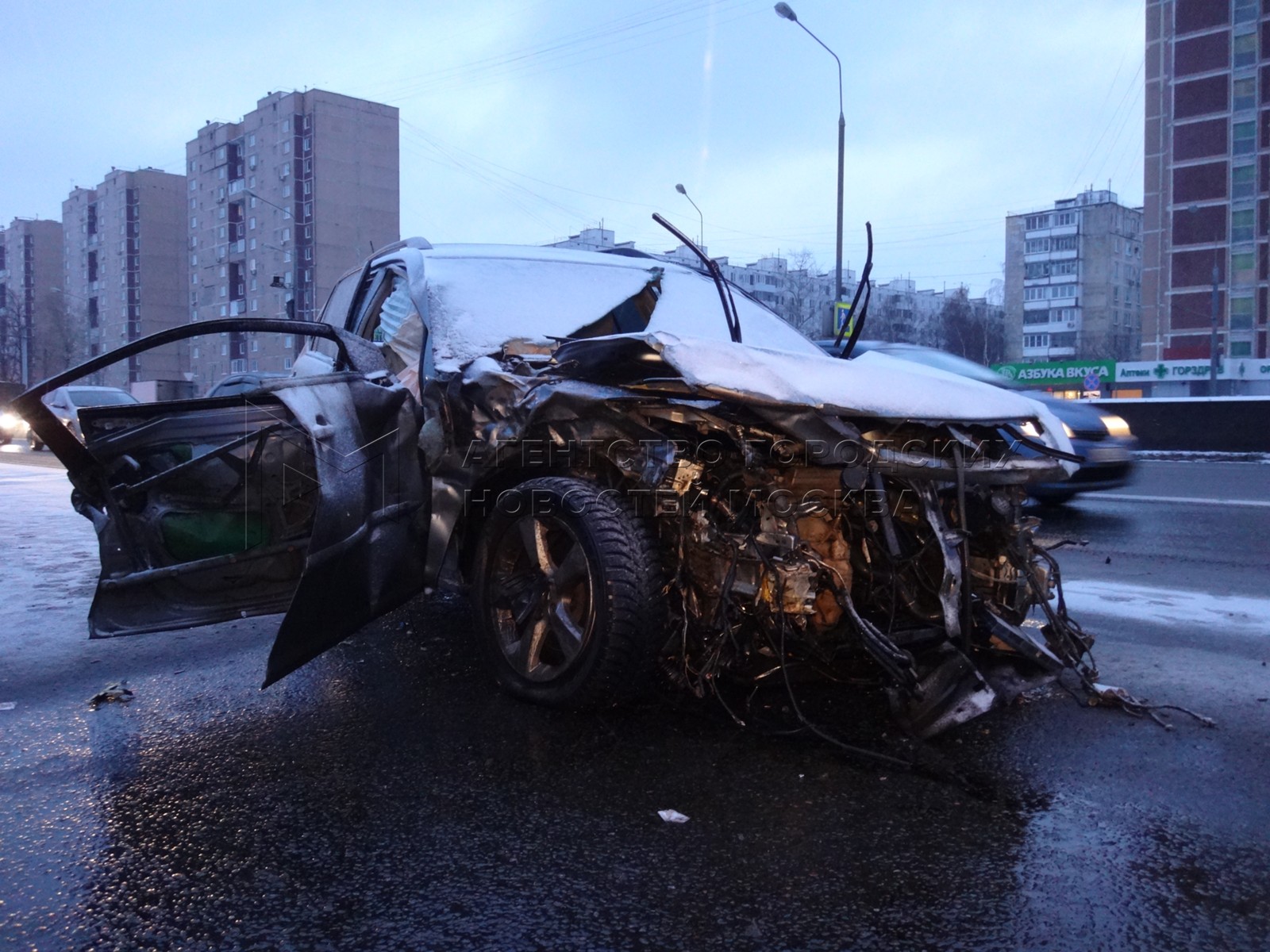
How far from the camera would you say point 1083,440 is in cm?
897

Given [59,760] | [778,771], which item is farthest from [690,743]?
[59,760]

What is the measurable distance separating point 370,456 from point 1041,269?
324 feet

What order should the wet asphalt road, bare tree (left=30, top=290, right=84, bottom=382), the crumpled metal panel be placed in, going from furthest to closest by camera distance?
bare tree (left=30, top=290, right=84, bottom=382) < the crumpled metal panel < the wet asphalt road

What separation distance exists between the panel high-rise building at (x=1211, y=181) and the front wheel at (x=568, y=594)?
233 ft

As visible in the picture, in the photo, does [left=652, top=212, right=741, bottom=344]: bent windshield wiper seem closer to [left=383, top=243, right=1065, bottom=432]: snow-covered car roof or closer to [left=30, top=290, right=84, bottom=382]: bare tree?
[left=383, top=243, right=1065, bottom=432]: snow-covered car roof

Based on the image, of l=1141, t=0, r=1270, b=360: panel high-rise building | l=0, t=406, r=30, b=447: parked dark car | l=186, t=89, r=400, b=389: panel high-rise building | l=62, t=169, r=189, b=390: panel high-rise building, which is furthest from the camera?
l=62, t=169, r=189, b=390: panel high-rise building

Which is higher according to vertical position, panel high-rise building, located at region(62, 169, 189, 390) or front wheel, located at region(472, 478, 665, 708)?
panel high-rise building, located at region(62, 169, 189, 390)

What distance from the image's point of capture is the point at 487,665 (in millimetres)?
3621

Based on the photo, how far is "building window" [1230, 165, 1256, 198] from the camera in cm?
6297

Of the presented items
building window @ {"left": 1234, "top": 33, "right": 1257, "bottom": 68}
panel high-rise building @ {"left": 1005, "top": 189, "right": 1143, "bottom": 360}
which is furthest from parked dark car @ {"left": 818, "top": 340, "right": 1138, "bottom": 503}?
panel high-rise building @ {"left": 1005, "top": 189, "right": 1143, "bottom": 360}

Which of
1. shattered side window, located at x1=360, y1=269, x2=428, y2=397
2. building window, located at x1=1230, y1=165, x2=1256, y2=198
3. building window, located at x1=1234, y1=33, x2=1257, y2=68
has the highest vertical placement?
building window, located at x1=1234, y1=33, x2=1257, y2=68

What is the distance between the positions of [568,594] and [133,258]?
9254cm

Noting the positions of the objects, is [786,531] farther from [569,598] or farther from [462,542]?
[462,542]

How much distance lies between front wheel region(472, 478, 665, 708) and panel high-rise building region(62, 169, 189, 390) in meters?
84.7
